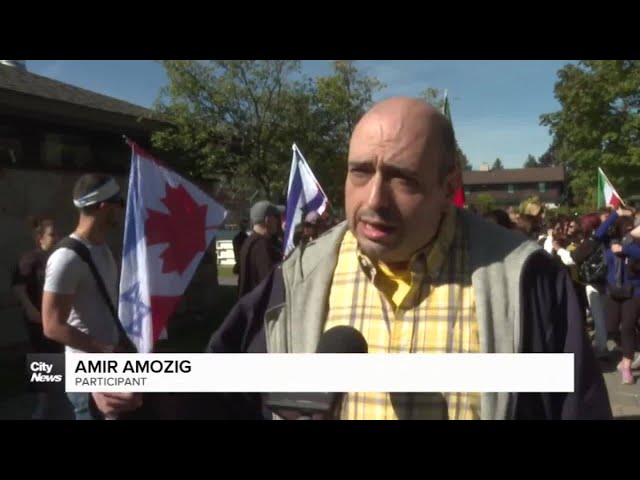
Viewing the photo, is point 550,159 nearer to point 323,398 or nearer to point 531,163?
point 531,163

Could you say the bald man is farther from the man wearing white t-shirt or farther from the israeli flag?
the israeli flag

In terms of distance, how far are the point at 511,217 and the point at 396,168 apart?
5.48 ft

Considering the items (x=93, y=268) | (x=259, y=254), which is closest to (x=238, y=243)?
(x=259, y=254)

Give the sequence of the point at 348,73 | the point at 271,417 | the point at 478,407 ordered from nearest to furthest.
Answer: the point at 478,407
the point at 271,417
the point at 348,73

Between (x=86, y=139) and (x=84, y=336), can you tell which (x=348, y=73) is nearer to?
(x=84, y=336)

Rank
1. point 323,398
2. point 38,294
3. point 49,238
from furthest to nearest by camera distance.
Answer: point 38,294
point 49,238
point 323,398

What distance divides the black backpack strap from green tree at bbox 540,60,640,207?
5.77ft

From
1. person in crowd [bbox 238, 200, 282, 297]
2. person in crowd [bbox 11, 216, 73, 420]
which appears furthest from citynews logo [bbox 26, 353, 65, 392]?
person in crowd [bbox 238, 200, 282, 297]

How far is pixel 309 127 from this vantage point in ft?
9.12

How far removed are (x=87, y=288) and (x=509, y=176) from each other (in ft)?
5.54

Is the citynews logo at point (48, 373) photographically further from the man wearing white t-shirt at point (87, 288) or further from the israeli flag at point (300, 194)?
the israeli flag at point (300, 194)

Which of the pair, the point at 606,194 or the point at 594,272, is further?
the point at 594,272

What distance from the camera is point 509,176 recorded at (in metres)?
2.43
